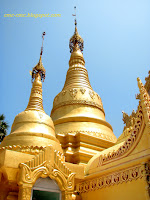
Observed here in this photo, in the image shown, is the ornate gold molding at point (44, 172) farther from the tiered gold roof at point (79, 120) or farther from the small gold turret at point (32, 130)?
the tiered gold roof at point (79, 120)

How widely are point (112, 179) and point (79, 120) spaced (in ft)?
22.1

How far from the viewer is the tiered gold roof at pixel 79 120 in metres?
11.6

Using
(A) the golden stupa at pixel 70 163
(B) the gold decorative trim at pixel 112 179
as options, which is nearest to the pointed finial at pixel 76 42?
(A) the golden stupa at pixel 70 163

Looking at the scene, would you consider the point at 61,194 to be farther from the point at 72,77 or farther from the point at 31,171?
the point at 72,77

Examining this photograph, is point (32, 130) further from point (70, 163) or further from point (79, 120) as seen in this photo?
point (79, 120)

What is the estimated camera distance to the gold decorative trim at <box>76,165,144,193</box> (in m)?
6.48

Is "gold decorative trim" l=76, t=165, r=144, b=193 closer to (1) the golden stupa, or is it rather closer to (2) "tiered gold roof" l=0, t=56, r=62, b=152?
(1) the golden stupa

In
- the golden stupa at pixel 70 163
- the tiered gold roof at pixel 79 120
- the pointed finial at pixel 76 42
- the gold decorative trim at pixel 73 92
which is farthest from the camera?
the pointed finial at pixel 76 42

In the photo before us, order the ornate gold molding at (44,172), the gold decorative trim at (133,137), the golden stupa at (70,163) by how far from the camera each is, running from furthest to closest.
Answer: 1. the gold decorative trim at (133,137)
2. the golden stupa at (70,163)
3. the ornate gold molding at (44,172)

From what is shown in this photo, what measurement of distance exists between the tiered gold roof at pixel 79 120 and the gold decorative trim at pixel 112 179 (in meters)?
2.37

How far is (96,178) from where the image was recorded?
8039 millimetres

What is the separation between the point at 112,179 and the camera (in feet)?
23.8

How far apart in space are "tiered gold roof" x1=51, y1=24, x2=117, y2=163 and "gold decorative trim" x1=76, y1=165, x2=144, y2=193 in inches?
93.3

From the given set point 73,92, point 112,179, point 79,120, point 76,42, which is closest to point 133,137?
Result: point 112,179
